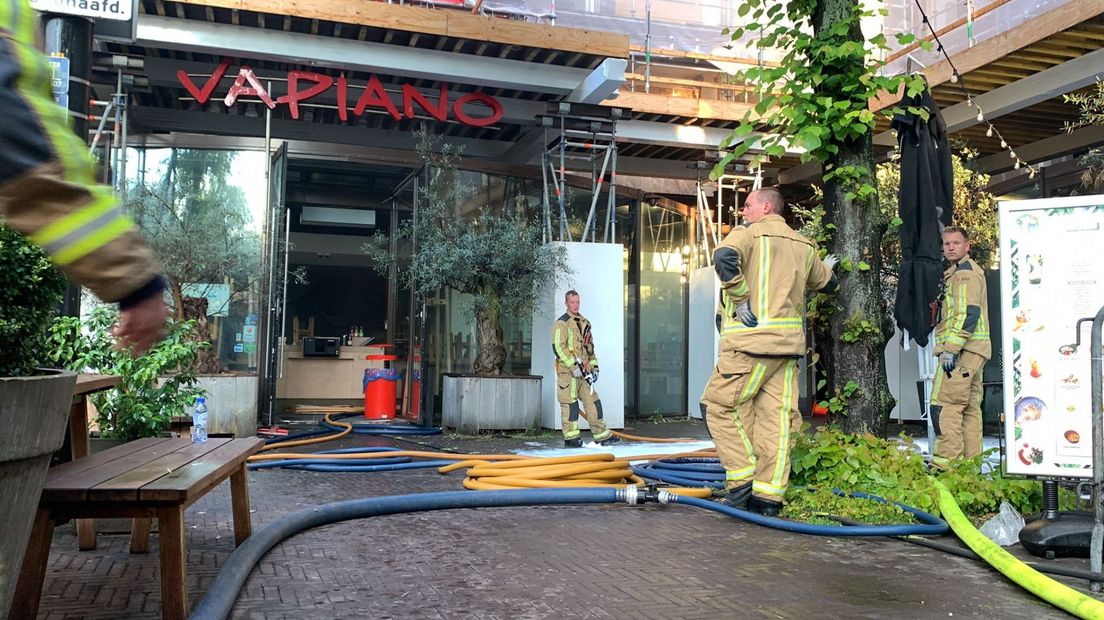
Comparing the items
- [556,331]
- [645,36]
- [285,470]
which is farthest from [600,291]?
[285,470]

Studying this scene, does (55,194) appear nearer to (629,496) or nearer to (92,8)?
(92,8)

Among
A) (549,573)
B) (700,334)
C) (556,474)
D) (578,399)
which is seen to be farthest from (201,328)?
(549,573)

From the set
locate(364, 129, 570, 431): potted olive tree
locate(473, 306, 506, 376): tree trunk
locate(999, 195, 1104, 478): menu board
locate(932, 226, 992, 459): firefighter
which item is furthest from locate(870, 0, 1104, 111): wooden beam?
locate(473, 306, 506, 376): tree trunk

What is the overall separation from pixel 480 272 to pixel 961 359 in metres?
5.95

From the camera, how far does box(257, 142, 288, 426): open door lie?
11844 millimetres

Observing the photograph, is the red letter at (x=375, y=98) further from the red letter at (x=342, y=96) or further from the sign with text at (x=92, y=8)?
the sign with text at (x=92, y=8)

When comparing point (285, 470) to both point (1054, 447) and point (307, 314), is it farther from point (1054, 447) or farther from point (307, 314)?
point (307, 314)

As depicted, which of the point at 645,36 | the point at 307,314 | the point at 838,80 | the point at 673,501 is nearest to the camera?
the point at 673,501

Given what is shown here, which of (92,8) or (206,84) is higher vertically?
(206,84)

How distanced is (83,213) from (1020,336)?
5.03 metres

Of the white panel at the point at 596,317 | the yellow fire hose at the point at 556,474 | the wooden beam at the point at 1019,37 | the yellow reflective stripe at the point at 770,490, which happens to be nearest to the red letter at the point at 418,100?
the white panel at the point at 596,317

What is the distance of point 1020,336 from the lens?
523 centimetres

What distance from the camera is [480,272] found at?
11.9 m

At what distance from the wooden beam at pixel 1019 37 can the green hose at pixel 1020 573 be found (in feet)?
16.3
